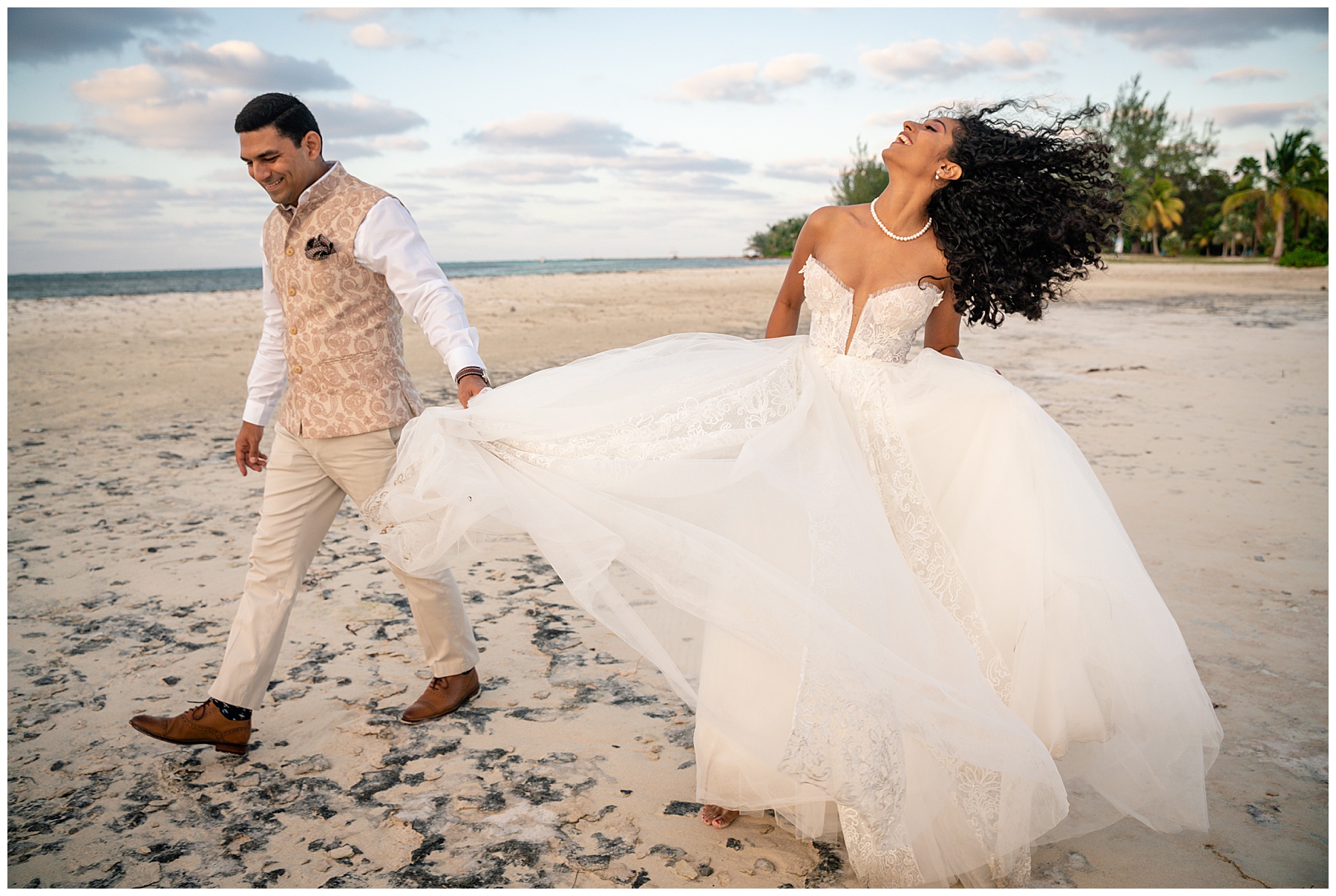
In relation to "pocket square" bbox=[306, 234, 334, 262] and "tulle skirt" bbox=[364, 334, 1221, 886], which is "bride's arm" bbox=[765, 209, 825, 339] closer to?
"tulle skirt" bbox=[364, 334, 1221, 886]

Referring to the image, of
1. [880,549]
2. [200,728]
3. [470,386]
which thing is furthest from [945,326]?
[200,728]

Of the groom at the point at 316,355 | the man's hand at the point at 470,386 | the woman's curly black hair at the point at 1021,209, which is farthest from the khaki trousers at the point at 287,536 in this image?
the woman's curly black hair at the point at 1021,209

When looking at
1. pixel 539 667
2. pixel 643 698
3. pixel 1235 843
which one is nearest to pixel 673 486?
pixel 643 698

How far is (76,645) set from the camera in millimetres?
3812

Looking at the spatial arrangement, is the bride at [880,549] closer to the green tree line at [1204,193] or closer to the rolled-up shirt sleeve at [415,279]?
the rolled-up shirt sleeve at [415,279]

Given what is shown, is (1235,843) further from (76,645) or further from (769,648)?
(76,645)

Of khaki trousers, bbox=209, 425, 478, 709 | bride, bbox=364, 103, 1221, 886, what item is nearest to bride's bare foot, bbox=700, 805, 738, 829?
bride, bbox=364, 103, 1221, 886

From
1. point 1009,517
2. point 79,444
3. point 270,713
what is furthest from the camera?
point 79,444

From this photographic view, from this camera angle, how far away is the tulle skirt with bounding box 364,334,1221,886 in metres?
2.24

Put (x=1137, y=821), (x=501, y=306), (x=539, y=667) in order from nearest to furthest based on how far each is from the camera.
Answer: (x=1137, y=821) < (x=539, y=667) < (x=501, y=306)

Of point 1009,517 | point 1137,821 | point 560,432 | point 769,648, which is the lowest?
point 1137,821

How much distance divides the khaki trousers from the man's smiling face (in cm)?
85

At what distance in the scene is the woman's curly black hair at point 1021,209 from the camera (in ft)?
9.61

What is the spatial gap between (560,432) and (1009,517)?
1.37 meters
